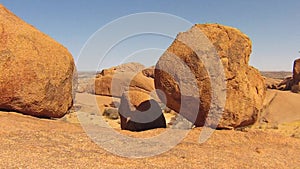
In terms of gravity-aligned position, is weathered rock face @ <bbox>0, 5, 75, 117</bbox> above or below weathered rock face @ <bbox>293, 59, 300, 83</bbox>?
above

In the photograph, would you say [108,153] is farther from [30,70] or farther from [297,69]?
[297,69]

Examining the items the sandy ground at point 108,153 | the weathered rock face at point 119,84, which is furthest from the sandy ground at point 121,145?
the weathered rock face at point 119,84

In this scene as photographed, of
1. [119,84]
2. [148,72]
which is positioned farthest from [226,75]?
[148,72]

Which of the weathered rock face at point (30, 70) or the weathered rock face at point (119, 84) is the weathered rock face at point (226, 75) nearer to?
the weathered rock face at point (30, 70)

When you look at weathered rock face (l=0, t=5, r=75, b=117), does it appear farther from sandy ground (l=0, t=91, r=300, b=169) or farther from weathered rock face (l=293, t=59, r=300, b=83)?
weathered rock face (l=293, t=59, r=300, b=83)

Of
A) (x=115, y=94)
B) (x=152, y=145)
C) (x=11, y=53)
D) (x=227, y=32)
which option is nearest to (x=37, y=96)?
(x=11, y=53)

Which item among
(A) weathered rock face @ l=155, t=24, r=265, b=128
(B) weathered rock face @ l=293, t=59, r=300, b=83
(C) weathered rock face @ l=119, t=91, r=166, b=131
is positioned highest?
(A) weathered rock face @ l=155, t=24, r=265, b=128

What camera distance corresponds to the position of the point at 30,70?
805cm

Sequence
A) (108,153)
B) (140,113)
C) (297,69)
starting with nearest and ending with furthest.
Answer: (108,153) < (140,113) < (297,69)

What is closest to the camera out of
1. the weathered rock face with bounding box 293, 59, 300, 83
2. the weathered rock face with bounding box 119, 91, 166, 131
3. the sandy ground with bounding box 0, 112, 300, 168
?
the sandy ground with bounding box 0, 112, 300, 168

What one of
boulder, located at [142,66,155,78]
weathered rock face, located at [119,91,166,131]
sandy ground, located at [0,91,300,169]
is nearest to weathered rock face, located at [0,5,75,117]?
sandy ground, located at [0,91,300,169]

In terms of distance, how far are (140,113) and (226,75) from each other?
348cm

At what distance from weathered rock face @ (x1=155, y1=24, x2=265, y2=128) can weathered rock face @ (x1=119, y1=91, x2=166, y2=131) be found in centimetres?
128

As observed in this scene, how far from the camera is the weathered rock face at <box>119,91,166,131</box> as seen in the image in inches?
410
